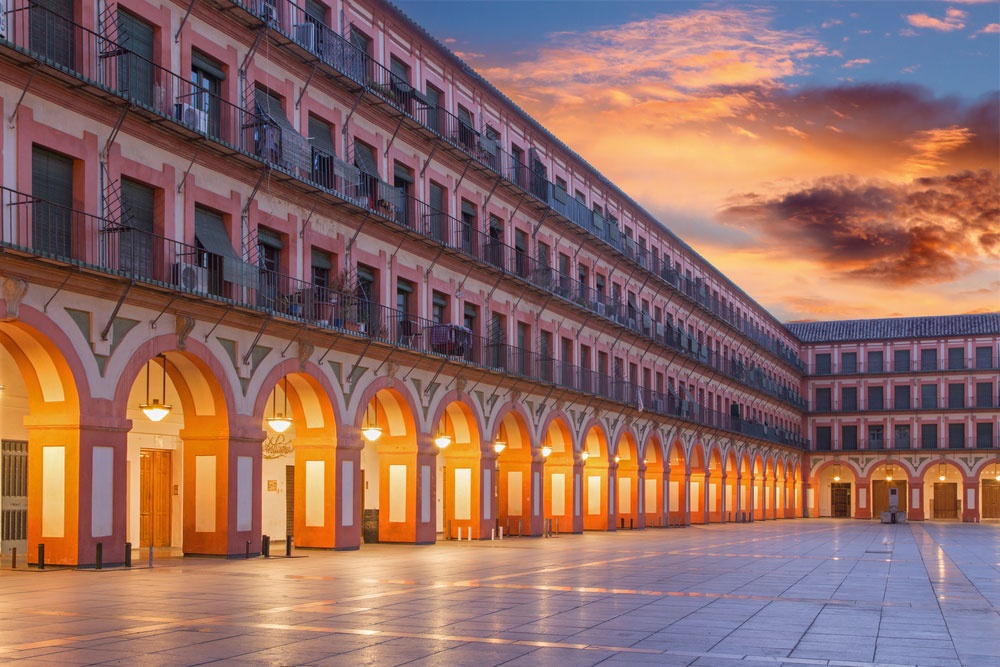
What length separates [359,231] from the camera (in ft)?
103

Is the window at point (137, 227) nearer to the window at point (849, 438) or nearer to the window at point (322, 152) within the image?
the window at point (322, 152)

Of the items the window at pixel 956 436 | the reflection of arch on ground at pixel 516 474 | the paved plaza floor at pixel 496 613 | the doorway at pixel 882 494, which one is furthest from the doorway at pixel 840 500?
the paved plaza floor at pixel 496 613

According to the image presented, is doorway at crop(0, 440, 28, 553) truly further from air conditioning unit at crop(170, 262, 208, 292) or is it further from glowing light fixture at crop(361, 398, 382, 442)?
glowing light fixture at crop(361, 398, 382, 442)

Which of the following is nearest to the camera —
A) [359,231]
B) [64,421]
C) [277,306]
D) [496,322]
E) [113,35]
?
[64,421]

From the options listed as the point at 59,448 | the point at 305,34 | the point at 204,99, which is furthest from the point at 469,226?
the point at 59,448

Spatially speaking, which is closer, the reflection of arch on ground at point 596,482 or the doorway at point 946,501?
the reflection of arch on ground at point 596,482

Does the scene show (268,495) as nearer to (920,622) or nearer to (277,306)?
(277,306)

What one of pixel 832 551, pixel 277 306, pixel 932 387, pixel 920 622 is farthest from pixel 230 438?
pixel 932 387

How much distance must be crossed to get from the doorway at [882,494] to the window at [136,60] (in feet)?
266

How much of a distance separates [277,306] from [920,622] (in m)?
16.9

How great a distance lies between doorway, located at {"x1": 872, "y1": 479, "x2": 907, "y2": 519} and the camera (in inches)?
3703

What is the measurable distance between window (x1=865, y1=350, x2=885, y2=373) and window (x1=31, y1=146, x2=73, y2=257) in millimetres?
84587

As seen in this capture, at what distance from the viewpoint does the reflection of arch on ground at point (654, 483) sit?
5712 cm

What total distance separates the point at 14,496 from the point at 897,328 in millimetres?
83977
